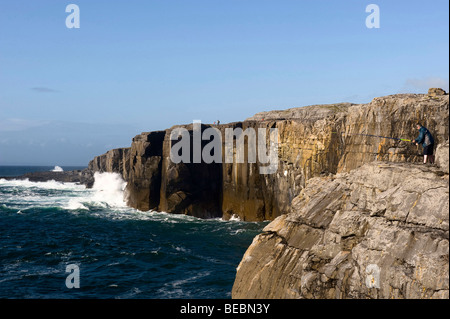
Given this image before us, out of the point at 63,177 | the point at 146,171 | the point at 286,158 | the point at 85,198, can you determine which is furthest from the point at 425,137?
the point at 63,177

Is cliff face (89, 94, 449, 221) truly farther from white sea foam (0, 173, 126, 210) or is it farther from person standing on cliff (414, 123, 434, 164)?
white sea foam (0, 173, 126, 210)

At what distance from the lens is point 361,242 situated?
701 inches

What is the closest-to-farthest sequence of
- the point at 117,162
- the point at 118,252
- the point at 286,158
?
the point at 118,252
the point at 286,158
the point at 117,162

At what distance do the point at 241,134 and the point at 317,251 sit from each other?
40.4m

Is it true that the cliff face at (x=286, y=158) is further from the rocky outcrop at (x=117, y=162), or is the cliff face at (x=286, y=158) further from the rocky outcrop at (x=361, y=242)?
the rocky outcrop at (x=117, y=162)

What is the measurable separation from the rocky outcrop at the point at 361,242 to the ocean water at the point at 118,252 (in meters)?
9.52

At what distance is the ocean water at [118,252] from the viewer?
30.8 metres

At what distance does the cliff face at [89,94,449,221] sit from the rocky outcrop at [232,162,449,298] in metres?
4.75

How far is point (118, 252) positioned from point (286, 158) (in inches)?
884

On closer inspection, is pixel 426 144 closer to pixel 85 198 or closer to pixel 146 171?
pixel 146 171

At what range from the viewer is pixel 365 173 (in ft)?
66.5

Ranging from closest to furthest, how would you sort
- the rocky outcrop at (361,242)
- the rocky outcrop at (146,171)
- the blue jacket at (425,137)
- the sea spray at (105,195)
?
the rocky outcrop at (361,242) → the blue jacket at (425,137) → the rocky outcrop at (146,171) → the sea spray at (105,195)

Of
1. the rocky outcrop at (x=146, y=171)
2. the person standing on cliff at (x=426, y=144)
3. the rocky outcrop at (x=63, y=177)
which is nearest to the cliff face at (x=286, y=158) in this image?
the rocky outcrop at (x=146, y=171)
